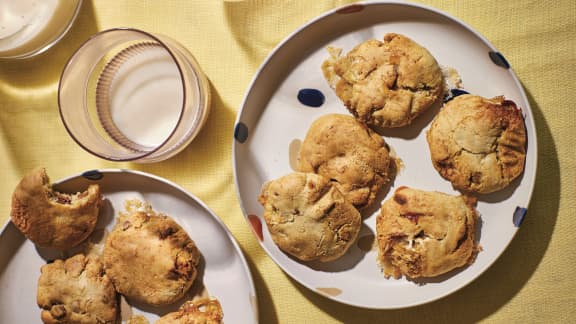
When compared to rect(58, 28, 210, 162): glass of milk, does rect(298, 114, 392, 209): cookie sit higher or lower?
lower

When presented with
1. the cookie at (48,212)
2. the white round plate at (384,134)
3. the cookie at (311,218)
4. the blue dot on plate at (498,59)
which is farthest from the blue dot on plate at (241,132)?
the blue dot on plate at (498,59)

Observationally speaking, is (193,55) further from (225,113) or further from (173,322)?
(173,322)

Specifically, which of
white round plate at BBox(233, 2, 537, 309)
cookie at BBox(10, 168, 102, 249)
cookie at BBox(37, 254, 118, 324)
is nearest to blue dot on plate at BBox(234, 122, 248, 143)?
white round plate at BBox(233, 2, 537, 309)

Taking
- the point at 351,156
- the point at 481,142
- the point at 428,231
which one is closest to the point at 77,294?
the point at 351,156

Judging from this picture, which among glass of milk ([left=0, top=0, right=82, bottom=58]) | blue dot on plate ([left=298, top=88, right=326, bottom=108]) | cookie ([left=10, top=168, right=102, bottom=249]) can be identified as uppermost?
glass of milk ([left=0, top=0, right=82, bottom=58])

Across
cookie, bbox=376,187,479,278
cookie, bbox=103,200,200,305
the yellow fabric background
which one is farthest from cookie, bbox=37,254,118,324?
cookie, bbox=376,187,479,278

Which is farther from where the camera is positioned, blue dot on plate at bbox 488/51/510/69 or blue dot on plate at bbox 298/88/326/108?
blue dot on plate at bbox 298/88/326/108

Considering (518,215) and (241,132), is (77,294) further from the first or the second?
(518,215)

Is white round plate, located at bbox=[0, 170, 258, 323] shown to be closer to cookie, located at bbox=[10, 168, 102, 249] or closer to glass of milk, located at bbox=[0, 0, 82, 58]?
cookie, located at bbox=[10, 168, 102, 249]

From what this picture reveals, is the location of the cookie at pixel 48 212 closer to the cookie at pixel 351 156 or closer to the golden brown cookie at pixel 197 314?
the golden brown cookie at pixel 197 314
